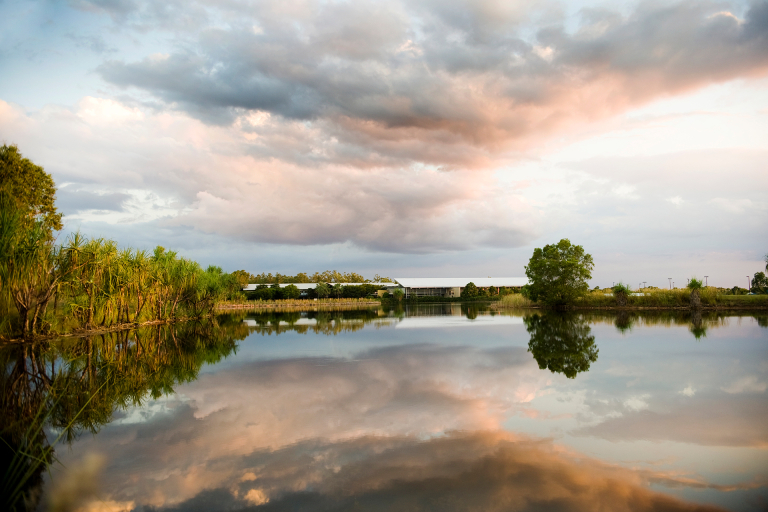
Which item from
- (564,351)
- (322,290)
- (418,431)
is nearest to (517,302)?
(564,351)

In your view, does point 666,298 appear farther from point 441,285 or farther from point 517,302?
point 441,285

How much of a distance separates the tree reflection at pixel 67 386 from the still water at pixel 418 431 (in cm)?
9

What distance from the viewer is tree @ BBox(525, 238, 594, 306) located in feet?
126

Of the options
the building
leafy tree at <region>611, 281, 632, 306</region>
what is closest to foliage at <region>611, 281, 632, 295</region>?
leafy tree at <region>611, 281, 632, 306</region>

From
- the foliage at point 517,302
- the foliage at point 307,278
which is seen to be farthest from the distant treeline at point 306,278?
the foliage at point 517,302

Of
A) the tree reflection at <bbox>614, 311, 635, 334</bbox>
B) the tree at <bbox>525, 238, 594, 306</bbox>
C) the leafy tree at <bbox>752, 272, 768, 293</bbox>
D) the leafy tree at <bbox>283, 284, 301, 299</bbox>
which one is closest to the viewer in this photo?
the tree reflection at <bbox>614, 311, 635, 334</bbox>

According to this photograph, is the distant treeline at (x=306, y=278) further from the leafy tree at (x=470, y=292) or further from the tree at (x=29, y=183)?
the tree at (x=29, y=183)

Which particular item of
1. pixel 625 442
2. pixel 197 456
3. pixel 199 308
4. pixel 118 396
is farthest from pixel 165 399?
pixel 199 308

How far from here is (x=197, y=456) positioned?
5.13 metres

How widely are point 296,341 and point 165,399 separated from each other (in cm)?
954

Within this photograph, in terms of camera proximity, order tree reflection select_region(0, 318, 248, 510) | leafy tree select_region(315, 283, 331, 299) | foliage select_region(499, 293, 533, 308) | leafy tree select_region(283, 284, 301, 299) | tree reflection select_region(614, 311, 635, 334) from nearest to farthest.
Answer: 1. tree reflection select_region(0, 318, 248, 510)
2. tree reflection select_region(614, 311, 635, 334)
3. foliage select_region(499, 293, 533, 308)
4. leafy tree select_region(283, 284, 301, 299)
5. leafy tree select_region(315, 283, 331, 299)

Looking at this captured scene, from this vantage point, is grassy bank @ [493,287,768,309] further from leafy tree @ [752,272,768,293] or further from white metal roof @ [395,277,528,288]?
white metal roof @ [395,277,528,288]

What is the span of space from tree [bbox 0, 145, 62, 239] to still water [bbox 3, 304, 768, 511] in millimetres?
16061

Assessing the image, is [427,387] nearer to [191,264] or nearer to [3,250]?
[3,250]
